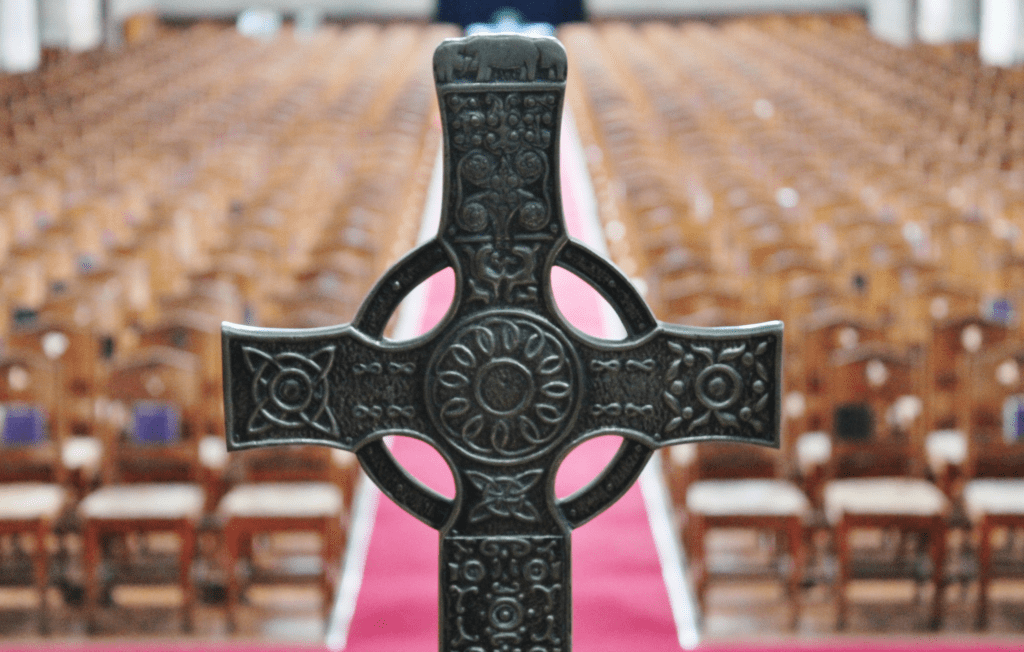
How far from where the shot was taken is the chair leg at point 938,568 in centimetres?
348

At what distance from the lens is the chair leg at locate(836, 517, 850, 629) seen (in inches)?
137

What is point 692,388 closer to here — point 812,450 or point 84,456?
point 812,450

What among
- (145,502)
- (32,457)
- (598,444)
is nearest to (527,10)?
(598,444)

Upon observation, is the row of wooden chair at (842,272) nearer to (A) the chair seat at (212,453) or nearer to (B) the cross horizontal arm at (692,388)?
(A) the chair seat at (212,453)

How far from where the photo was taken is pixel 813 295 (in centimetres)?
439

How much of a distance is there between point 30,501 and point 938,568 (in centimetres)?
260

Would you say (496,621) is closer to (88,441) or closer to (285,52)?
(88,441)

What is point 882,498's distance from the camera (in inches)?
141

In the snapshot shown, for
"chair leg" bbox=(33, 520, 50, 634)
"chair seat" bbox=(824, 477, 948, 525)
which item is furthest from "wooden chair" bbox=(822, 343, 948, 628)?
"chair leg" bbox=(33, 520, 50, 634)

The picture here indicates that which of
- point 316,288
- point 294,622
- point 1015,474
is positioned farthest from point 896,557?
point 316,288

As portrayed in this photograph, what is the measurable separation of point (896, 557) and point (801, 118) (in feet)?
21.3

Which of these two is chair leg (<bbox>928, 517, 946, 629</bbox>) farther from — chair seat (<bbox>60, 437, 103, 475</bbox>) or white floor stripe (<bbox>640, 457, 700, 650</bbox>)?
chair seat (<bbox>60, 437, 103, 475</bbox>)

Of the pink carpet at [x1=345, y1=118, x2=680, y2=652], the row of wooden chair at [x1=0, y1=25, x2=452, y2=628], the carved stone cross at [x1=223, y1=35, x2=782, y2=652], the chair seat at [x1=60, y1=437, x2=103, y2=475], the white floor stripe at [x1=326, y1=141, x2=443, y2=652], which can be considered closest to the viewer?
the carved stone cross at [x1=223, y1=35, x2=782, y2=652]

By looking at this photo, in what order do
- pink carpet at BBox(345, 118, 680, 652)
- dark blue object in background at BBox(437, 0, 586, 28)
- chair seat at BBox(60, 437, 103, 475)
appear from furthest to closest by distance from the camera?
dark blue object in background at BBox(437, 0, 586, 28) < chair seat at BBox(60, 437, 103, 475) < pink carpet at BBox(345, 118, 680, 652)
